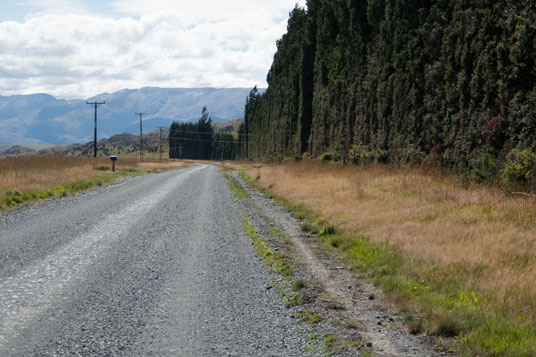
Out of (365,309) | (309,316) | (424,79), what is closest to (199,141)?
(424,79)

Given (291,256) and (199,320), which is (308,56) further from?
(199,320)

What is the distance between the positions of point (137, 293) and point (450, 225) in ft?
20.6

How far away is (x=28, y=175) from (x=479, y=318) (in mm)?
23709

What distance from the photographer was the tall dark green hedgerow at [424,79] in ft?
45.2

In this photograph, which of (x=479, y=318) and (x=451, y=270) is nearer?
(x=479, y=318)

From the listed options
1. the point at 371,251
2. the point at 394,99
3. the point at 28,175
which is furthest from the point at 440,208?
the point at 28,175

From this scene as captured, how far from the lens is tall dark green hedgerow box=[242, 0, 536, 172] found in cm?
1377

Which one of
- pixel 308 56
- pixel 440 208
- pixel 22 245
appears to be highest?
pixel 308 56

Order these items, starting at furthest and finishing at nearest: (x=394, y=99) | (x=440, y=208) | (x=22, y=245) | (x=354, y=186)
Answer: (x=394, y=99)
(x=354, y=186)
(x=440, y=208)
(x=22, y=245)

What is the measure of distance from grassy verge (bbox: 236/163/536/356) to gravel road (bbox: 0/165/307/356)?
5.02ft

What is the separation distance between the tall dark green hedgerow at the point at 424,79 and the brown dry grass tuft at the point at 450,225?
195 centimetres

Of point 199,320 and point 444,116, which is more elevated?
point 444,116

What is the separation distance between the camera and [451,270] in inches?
282

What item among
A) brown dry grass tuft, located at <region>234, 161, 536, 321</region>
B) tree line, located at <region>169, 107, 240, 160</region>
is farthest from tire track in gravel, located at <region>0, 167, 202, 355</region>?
tree line, located at <region>169, 107, 240, 160</region>
